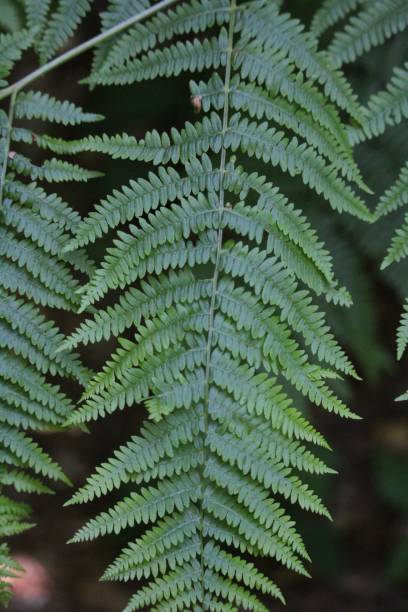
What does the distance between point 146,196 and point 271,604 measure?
3318 mm

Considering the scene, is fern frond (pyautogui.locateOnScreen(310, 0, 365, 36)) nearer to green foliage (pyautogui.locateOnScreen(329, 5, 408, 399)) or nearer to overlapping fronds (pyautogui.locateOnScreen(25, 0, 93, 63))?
green foliage (pyautogui.locateOnScreen(329, 5, 408, 399))

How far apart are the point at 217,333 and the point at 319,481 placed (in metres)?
2.18

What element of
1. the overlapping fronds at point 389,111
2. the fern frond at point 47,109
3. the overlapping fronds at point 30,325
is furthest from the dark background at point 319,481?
the overlapping fronds at point 30,325

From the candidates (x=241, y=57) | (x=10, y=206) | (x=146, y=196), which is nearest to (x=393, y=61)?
(x=241, y=57)

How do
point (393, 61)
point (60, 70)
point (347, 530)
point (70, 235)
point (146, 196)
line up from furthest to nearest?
point (347, 530) < point (60, 70) < point (393, 61) < point (70, 235) < point (146, 196)

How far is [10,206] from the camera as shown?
205 centimetres

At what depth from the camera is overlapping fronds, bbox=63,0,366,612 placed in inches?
70.7

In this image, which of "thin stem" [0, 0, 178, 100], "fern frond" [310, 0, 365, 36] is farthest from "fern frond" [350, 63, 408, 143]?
"thin stem" [0, 0, 178, 100]

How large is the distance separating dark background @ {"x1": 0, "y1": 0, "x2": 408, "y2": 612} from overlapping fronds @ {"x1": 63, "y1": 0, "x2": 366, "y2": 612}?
1.36 metres

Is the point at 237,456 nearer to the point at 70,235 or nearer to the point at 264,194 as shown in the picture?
the point at 264,194

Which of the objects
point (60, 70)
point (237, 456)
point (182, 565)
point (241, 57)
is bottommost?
point (182, 565)

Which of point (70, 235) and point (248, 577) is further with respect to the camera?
point (70, 235)

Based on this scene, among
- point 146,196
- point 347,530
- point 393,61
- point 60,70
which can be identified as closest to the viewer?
point 146,196

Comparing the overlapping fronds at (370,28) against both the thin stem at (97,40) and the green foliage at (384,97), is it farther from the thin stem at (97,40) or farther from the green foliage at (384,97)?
the thin stem at (97,40)
